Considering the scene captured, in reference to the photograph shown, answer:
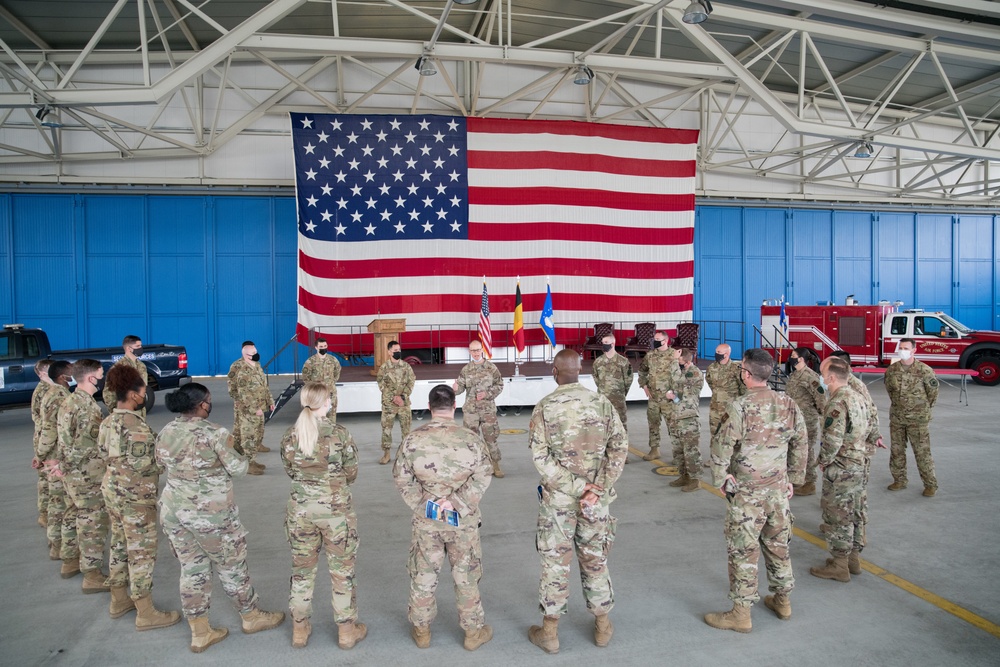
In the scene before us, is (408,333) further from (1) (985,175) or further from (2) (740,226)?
(1) (985,175)

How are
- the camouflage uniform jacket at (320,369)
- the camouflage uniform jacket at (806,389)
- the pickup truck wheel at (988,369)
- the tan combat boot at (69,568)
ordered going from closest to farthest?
the tan combat boot at (69,568)
the camouflage uniform jacket at (806,389)
the camouflage uniform jacket at (320,369)
the pickup truck wheel at (988,369)

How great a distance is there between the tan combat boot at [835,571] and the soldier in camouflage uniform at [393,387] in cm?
488

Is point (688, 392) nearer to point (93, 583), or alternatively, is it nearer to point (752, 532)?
point (752, 532)

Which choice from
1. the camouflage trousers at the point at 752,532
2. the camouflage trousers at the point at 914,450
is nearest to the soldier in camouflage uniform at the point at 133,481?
the camouflage trousers at the point at 752,532

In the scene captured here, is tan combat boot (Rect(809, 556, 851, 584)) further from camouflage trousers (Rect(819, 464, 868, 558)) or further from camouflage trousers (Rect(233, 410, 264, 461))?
camouflage trousers (Rect(233, 410, 264, 461))

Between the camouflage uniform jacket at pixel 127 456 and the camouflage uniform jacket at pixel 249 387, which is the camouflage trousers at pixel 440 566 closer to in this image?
the camouflage uniform jacket at pixel 127 456

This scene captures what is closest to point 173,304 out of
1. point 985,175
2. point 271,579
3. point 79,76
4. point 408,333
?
point 79,76

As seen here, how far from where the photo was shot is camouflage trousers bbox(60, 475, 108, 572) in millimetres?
4406

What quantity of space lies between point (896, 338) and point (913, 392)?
10256mm

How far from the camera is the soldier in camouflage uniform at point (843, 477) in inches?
176

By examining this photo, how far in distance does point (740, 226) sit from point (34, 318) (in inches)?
796

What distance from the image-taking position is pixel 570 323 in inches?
593

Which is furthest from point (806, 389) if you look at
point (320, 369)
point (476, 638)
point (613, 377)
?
point (320, 369)

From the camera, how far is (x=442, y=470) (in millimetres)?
3477
